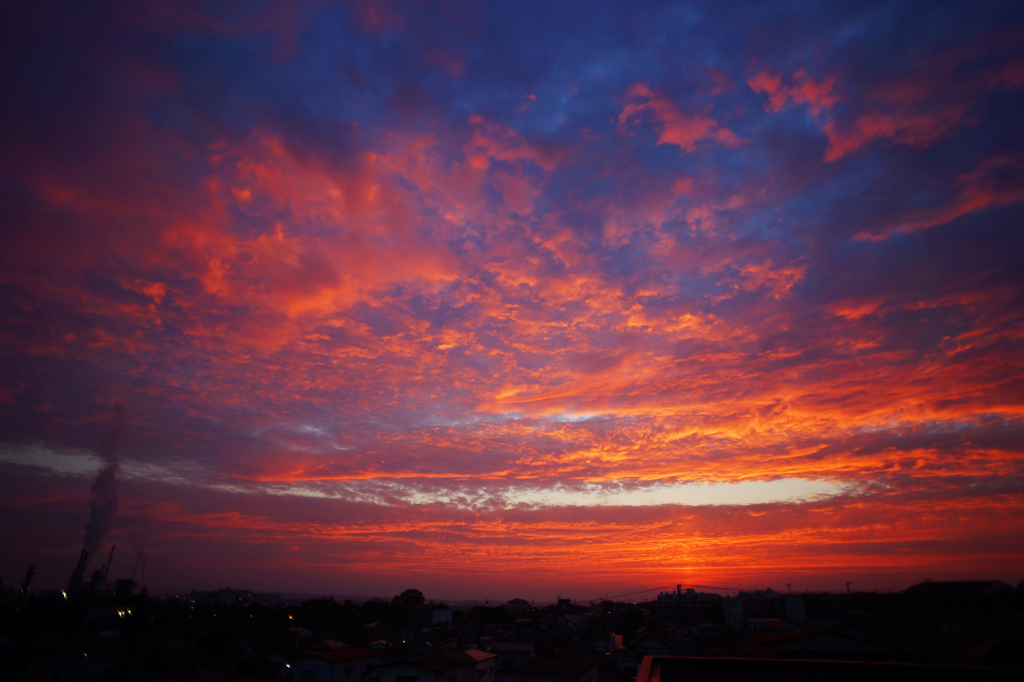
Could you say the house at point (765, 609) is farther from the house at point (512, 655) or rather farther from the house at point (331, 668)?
the house at point (331, 668)

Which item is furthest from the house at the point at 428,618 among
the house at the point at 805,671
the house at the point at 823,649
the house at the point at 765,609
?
the house at the point at 805,671

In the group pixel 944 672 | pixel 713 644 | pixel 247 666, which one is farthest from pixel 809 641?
pixel 247 666

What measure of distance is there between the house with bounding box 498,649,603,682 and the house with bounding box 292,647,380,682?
9471 mm

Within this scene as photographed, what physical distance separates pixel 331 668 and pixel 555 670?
599 inches

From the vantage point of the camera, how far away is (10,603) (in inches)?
3189

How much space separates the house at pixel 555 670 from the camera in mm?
27547

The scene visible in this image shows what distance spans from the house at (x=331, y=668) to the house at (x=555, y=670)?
9471mm

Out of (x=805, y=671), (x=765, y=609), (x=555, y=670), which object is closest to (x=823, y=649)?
(x=555, y=670)

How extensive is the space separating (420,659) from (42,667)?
3371cm

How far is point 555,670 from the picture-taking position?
1110 inches

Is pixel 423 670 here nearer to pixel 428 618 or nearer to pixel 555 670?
pixel 555 670

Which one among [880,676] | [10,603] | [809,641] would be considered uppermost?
[880,676]

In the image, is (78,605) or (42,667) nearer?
(42,667)

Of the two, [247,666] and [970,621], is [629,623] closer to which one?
[970,621]
